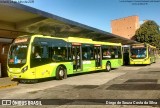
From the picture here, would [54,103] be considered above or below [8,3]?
below

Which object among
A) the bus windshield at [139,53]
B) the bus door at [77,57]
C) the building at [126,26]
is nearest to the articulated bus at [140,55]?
the bus windshield at [139,53]

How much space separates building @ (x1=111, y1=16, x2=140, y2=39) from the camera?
91938 mm

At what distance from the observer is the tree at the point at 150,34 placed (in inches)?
2985

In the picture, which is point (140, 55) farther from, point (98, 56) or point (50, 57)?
point (50, 57)

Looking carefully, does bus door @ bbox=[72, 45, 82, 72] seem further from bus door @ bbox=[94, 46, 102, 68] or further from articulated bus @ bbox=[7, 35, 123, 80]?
bus door @ bbox=[94, 46, 102, 68]

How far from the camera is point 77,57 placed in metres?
19.4

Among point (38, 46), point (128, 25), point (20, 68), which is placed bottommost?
point (20, 68)

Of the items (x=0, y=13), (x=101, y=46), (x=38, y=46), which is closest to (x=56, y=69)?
(x=38, y=46)

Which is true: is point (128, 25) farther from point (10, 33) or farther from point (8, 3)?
point (8, 3)

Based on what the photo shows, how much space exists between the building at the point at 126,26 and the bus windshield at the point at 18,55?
78.2m

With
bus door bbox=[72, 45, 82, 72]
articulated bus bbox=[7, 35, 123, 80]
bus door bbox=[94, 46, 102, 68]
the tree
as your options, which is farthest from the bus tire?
the tree

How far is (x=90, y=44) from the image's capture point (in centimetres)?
2159

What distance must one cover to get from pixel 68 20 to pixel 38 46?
544 cm

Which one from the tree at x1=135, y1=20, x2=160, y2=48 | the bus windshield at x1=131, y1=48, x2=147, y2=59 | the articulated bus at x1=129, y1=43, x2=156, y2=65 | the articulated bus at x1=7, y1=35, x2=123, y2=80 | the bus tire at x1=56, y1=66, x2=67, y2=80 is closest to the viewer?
the articulated bus at x1=7, y1=35, x2=123, y2=80
